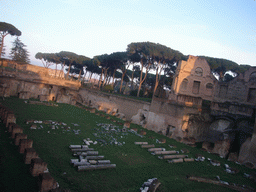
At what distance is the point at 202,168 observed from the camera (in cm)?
888

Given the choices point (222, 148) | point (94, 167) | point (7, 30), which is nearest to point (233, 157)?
point (222, 148)

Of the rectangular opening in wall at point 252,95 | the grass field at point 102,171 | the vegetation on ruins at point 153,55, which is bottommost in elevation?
the grass field at point 102,171

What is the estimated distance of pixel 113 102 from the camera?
2148 cm

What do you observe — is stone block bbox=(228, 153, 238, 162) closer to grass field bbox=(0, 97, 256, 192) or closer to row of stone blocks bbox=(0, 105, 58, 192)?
grass field bbox=(0, 97, 256, 192)

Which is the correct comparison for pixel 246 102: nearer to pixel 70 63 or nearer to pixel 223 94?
pixel 223 94

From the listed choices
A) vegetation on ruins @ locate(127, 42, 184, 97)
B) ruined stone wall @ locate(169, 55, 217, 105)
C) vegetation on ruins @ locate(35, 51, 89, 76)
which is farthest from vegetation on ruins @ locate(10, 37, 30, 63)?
ruined stone wall @ locate(169, 55, 217, 105)

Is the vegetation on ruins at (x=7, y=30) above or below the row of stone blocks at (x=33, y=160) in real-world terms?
above

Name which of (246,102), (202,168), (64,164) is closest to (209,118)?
(246,102)

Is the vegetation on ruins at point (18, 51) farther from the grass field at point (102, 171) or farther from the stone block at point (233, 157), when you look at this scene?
the stone block at point (233, 157)

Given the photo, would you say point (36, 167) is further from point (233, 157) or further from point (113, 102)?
point (113, 102)

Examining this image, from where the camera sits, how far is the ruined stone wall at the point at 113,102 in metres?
18.4


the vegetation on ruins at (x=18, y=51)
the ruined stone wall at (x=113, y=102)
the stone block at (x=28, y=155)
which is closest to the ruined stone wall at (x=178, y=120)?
the ruined stone wall at (x=113, y=102)

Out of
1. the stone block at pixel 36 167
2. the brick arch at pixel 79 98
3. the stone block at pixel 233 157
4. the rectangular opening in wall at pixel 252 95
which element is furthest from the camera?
the brick arch at pixel 79 98

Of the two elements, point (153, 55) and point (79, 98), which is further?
point (79, 98)
